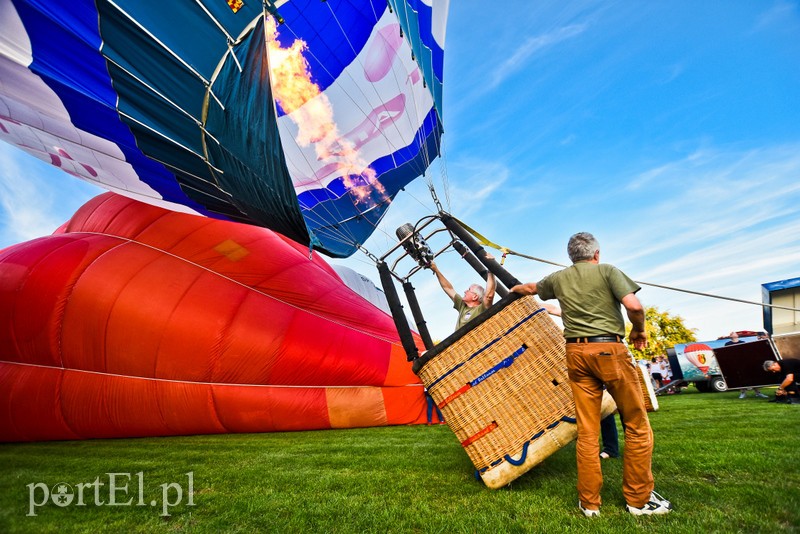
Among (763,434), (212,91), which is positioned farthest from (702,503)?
(212,91)

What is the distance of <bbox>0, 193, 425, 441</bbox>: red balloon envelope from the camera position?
19.9 feet

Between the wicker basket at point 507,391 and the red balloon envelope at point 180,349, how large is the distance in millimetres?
3891

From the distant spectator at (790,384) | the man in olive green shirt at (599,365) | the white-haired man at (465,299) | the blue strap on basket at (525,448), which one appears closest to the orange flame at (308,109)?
the white-haired man at (465,299)

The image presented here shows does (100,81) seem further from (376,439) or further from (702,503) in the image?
(702,503)

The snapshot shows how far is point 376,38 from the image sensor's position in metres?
4.82

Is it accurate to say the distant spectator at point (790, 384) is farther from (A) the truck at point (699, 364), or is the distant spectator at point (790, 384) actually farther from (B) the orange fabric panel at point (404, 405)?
(B) the orange fabric panel at point (404, 405)

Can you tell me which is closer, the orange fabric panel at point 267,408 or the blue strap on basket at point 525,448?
the blue strap on basket at point 525,448

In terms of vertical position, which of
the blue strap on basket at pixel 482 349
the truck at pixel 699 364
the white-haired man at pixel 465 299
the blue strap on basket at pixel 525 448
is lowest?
the truck at pixel 699 364

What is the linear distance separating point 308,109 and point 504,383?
3.84 m

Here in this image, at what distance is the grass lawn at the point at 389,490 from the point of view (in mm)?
2080

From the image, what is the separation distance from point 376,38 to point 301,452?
4532 millimetres

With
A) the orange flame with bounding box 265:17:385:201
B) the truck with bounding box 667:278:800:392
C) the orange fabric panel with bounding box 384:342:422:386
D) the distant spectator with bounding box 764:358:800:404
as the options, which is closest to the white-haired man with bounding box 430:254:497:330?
the orange flame with bounding box 265:17:385:201

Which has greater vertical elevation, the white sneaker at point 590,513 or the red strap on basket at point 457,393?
the red strap on basket at point 457,393

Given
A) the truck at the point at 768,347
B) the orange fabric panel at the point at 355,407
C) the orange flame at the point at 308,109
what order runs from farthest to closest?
the truck at the point at 768,347 < the orange fabric panel at the point at 355,407 < the orange flame at the point at 308,109
